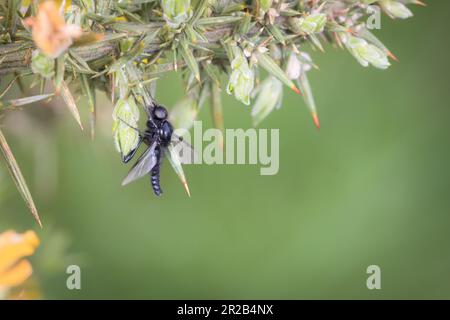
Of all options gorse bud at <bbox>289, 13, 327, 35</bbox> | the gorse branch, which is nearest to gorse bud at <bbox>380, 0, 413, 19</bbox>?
the gorse branch

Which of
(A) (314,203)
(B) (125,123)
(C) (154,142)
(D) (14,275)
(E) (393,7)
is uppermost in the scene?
(A) (314,203)

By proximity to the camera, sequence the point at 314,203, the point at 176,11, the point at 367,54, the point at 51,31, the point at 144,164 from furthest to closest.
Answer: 1. the point at 314,203
2. the point at 144,164
3. the point at 367,54
4. the point at 176,11
5. the point at 51,31

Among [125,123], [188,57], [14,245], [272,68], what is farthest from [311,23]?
[14,245]

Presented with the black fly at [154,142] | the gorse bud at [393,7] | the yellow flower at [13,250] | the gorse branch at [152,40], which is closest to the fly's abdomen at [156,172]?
the black fly at [154,142]

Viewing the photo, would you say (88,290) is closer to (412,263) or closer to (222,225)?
(222,225)

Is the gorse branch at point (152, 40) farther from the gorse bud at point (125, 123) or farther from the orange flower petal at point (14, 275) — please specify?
the orange flower petal at point (14, 275)

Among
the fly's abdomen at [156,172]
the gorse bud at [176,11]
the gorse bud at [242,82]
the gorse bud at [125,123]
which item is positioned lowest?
the gorse bud at [125,123]

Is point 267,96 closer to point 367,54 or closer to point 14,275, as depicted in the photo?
point 367,54
